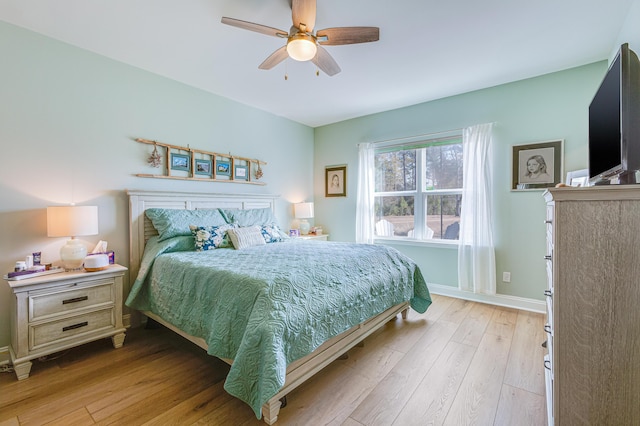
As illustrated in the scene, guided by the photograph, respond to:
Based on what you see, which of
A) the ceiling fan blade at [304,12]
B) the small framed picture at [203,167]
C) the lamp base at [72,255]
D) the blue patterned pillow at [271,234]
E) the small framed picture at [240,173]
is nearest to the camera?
the ceiling fan blade at [304,12]

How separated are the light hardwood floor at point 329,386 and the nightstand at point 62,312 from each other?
169 mm

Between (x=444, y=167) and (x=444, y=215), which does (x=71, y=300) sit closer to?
(x=444, y=215)

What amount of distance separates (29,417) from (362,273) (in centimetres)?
218

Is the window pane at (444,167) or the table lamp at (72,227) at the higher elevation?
the window pane at (444,167)

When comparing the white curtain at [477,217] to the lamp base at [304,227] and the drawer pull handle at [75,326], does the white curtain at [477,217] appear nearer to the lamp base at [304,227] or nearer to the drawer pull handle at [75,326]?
the lamp base at [304,227]

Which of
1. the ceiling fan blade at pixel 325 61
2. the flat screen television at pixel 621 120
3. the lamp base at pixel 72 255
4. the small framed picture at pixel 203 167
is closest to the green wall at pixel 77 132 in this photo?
the small framed picture at pixel 203 167

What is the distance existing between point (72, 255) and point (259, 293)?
1746mm

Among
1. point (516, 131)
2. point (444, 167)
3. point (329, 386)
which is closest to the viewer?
point (329, 386)

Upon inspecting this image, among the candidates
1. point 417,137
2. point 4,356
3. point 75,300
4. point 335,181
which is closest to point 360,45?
point 417,137

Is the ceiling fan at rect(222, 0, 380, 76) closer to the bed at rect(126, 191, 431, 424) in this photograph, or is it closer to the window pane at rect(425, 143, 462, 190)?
the bed at rect(126, 191, 431, 424)

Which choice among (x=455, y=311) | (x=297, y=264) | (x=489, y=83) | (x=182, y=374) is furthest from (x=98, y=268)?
(x=489, y=83)

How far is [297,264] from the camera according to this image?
1.98 m

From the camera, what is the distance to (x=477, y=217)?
327 cm

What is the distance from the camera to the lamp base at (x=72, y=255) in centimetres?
218
